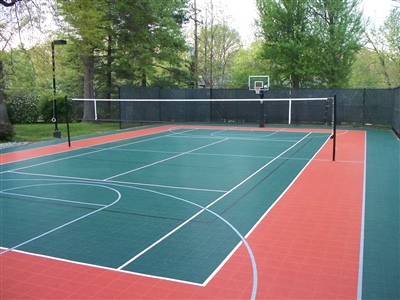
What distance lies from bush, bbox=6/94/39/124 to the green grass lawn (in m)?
4.71

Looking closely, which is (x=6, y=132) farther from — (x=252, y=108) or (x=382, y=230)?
(x=382, y=230)

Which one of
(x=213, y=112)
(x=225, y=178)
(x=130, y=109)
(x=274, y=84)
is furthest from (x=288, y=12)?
(x=225, y=178)

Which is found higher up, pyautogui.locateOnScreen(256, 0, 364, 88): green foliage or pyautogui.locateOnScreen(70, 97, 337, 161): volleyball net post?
pyautogui.locateOnScreen(256, 0, 364, 88): green foliage

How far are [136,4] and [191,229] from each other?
800 inches

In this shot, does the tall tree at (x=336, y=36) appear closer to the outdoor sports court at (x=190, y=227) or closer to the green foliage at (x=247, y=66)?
the green foliage at (x=247, y=66)

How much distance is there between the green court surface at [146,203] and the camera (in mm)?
5387

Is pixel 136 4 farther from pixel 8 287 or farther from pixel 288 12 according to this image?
pixel 8 287

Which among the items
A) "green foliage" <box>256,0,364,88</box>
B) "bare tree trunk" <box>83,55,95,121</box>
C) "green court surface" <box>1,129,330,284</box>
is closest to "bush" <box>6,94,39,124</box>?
"bare tree trunk" <box>83,55,95,121</box>

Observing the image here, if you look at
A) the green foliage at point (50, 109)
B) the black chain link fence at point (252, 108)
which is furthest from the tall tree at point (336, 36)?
the green foliage at point (50, 109)

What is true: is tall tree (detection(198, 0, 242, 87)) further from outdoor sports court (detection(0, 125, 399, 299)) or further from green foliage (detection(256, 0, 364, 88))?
outdoor sports court (detection(0, 125, 399, 299))

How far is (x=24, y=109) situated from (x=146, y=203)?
70.6ft

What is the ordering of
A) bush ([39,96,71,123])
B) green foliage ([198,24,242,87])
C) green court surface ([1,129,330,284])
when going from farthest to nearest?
green foliage ([198,24,242,87]) < bush ([39,96,71,123]) < green court surface ([1,129,330,284])

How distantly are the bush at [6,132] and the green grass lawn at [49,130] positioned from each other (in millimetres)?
276

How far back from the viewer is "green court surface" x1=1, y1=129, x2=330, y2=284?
5387mm
